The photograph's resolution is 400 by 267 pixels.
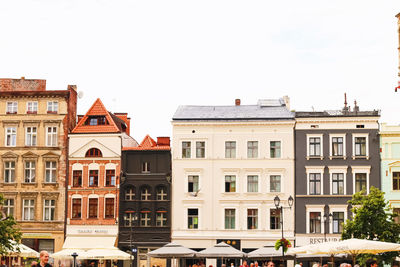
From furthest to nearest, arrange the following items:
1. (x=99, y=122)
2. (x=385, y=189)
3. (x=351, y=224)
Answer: (x=99, y=122), (x=385, y=189), (x=351, y=224)

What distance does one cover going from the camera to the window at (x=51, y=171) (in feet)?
189

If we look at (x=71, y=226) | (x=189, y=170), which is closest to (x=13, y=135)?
(x=71, y=226)

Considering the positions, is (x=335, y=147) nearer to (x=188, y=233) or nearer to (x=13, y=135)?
(x=188, y=233)

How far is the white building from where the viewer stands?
5553 centimetres

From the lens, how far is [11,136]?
58.7m

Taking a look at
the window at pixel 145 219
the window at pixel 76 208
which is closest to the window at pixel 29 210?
the window at pixel 76 208

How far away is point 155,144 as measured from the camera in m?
60.5

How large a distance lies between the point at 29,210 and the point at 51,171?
3.42 m

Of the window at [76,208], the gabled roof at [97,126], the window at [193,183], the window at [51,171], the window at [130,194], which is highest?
the gabled roof at [97,126]

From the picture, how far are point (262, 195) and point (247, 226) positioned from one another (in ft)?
8.39

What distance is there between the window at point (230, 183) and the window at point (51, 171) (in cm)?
1325

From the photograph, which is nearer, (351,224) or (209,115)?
(351,224)

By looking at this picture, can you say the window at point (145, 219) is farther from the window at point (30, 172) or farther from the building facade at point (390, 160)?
the building facade at point (390, 160)

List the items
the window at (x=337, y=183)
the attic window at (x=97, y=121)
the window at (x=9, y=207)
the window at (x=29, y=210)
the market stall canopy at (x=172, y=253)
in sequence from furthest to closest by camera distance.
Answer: the attic window at (x=97, y=121) < the window at (x=9, y=207) < the window at (x=29, y=210) < the window at (x=337, y=183) < the market stall canopy at (x=172, y=253)
